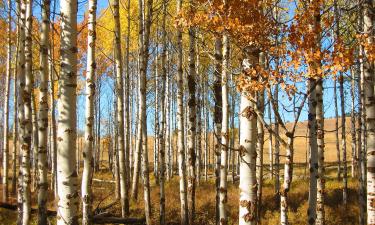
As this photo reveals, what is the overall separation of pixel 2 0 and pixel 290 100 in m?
14.7

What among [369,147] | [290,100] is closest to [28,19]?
[290,100]

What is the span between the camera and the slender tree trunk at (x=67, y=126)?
403 centimetres

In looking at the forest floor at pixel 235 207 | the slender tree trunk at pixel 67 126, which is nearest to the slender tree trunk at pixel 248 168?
the slender tree trunk at pixel 67 126

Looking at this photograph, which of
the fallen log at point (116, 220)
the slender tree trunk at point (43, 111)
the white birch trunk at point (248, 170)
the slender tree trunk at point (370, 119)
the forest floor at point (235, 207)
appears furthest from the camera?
A: the forest floor at point (235, 207)

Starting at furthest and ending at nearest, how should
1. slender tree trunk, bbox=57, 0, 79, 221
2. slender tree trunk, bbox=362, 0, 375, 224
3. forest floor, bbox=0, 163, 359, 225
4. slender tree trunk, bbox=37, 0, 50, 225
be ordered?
forest floor, bbox=0, 163, 359, 225 → slender tree trunk, bbox=37, 0, 50, 225 → slender tree trunk, bbox=362, 0, 375, 224 → slender tree trunk, bbox=57, 0, 79, 221

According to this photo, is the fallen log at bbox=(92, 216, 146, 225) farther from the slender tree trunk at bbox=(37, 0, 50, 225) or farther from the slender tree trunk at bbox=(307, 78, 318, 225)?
the slender tree trunk at bbox=(307, 78, 318, 225)

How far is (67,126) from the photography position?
410cm

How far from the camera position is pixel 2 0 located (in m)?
15.9

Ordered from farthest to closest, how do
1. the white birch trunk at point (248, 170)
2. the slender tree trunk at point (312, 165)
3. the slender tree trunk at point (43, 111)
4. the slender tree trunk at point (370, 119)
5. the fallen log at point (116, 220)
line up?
the fallen log at point (116, 220), the slender tree trunk at point (43, 111), the slender tree trunk at point (312, 165), the slender tree trunk at point (370, 119), the white birch trunk at point (248, 170)

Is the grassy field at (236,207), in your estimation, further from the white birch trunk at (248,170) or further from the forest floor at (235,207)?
the white birch trunk at (248,170)

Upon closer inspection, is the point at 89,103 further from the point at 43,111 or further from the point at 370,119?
the point at 370,119

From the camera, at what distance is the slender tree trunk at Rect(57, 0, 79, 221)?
403 cm

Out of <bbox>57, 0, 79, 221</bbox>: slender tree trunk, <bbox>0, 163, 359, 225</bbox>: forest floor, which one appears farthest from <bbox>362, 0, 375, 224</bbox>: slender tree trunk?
<bbox>0, 163, 359, 225</bbox>: forest floor

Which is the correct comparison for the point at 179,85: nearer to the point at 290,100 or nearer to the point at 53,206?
the point at 290,100
